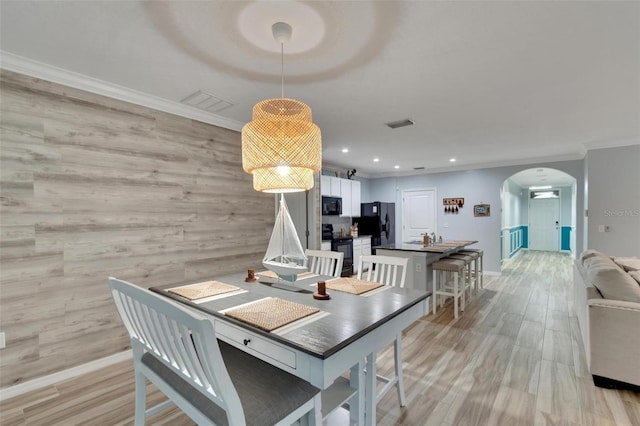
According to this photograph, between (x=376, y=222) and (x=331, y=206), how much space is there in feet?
4.92

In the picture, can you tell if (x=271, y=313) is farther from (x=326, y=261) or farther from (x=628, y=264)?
(x=628, y=264)

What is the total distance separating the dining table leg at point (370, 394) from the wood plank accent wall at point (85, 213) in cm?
217

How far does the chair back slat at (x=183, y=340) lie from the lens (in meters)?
0.95

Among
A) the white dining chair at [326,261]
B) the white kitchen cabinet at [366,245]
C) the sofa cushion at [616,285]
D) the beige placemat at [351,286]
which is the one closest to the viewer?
the beige placemat at [351,286]

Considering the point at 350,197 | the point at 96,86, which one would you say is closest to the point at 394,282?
the point at 96,86

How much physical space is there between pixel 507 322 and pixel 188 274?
12.1 ft

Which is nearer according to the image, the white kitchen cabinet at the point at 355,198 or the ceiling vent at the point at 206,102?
the ceiling vent at the point at 206,102

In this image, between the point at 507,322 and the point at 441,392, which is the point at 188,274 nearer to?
the point at 441,392

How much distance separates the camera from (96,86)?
238 cm

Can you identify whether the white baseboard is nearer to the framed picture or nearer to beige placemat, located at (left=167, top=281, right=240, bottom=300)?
beige placemat, located at (left=167, top=281, right=240, bottom=300)

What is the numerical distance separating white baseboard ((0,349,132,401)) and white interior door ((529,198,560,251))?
1235cm

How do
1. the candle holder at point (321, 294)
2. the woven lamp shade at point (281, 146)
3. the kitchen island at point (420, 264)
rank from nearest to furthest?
the woven lamp shade at point (281, 146), the candle holder at point (321, 294), the kitchen island at point (420, 264)

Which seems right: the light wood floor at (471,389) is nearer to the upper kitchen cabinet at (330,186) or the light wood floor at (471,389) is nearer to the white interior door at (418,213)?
the upper kitchen cabinet at (330,186)

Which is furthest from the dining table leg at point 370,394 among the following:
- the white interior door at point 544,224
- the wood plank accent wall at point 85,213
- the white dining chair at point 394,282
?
the white interior door at point 544,224
